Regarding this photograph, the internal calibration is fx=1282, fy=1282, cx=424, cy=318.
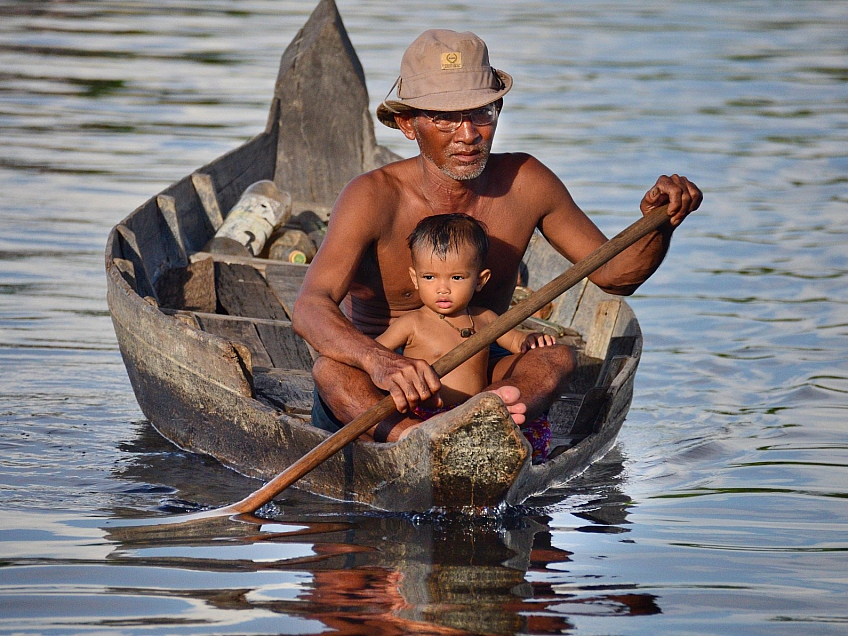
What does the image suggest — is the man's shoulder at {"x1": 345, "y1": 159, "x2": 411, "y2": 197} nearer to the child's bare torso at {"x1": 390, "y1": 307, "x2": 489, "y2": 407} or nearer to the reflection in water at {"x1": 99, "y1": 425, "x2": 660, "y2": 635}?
the child's bare torso at {"x1": 390, "y1": 307, "x2": 489, "y2": 407}

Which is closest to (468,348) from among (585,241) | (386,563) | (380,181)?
(386,563)

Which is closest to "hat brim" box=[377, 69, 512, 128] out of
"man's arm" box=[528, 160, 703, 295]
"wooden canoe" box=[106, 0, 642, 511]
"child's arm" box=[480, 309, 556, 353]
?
"man's arm" box=[528, 160, 703, 295]

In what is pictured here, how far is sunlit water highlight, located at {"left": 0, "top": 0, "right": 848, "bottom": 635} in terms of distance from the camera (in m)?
3.44

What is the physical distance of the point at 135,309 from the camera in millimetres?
4969

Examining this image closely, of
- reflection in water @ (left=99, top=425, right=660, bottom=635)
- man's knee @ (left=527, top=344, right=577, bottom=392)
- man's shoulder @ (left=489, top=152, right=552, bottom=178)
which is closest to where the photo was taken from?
reflection in water @ (left=99, top=425, right=660, bottom=635)

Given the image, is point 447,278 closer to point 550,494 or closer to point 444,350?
point 444,350

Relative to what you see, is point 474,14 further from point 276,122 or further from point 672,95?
point 276,122

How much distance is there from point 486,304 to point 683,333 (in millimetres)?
2983

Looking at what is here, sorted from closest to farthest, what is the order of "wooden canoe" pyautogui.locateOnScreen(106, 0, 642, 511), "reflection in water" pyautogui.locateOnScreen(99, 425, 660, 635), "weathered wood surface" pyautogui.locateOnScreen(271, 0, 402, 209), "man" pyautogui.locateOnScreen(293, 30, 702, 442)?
"reflection in water" pyautogui.locateOnScreen(99, 425, 660, 635) < "wooden canoe" pyautogui.locateOnScreen(106, 0, 642, 511) < "man" pyautogui.locateOnScreen(293, 30, 702, 442) < "weathered wood surface" pyautogui.locateOnScreen(271, 0, 402, 209)

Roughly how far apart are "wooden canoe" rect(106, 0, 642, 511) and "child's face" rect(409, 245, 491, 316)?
547 mm

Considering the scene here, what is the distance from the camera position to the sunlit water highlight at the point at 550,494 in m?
3.44

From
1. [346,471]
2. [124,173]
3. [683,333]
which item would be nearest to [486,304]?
[346,471]

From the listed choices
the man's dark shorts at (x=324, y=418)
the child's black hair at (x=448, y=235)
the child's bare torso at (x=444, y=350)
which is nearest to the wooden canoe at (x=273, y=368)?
the man's dark shorts at (x=324, y=418)

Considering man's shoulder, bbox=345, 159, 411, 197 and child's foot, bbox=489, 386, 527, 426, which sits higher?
man's shoulder, bbox=345, 159, 411, 197
